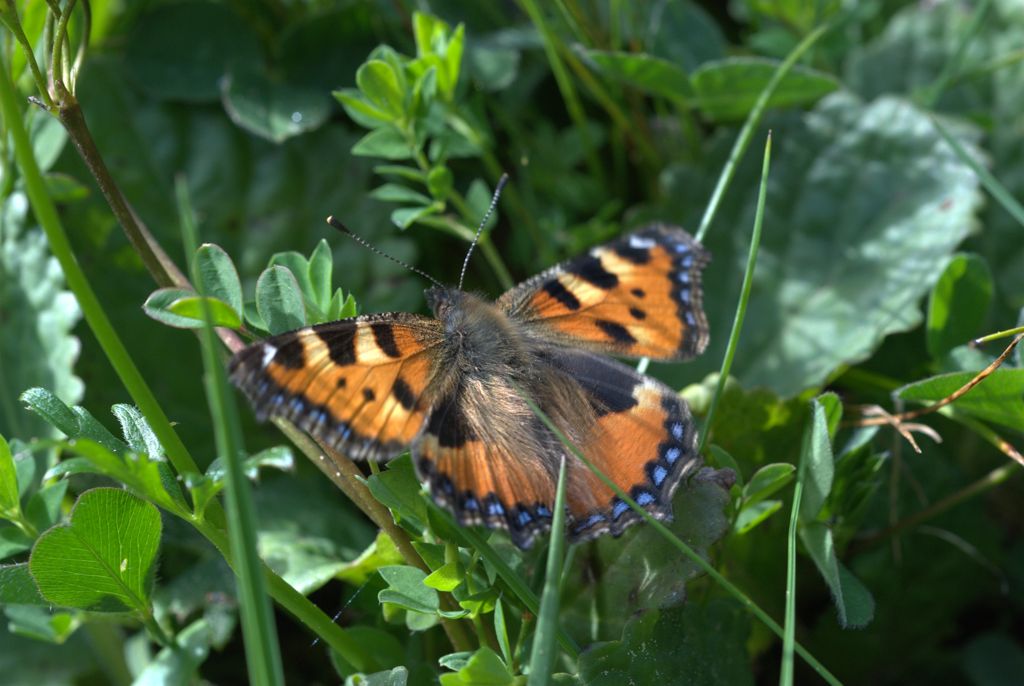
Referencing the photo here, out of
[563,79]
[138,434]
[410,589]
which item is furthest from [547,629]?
[563,79]

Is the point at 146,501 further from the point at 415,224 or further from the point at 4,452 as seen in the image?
the point at 415,224

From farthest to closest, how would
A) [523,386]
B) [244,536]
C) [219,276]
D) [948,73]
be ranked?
1. [948,73]
2. [523,386]
3. [219,276]
4. [244,536]

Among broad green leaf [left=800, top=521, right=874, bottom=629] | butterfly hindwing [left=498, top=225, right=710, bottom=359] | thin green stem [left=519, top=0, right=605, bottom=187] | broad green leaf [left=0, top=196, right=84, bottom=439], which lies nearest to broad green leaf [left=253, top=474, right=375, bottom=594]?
broad green leaf [left=0, top=196, right=84, bottom=439]

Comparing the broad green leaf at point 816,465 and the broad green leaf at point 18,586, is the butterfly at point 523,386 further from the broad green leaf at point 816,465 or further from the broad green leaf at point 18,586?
the broad green leaf at point 18,586

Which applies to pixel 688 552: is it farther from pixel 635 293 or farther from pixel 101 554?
pixel 101 554

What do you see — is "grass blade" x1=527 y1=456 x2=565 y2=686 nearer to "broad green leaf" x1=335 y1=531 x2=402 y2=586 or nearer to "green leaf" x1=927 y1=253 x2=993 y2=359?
"broad green leaf" x1=335 y1=531 x2=402 y2=586

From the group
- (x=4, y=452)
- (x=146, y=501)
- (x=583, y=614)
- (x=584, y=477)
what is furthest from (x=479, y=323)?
(x=4, y=452)
